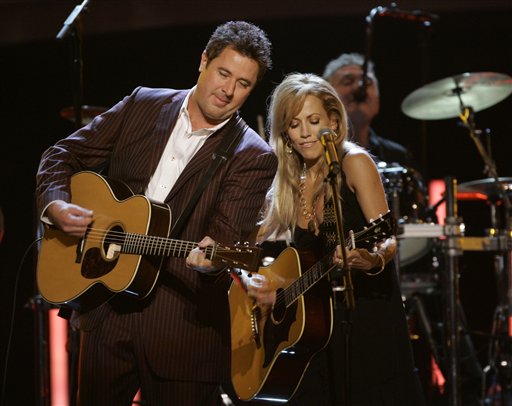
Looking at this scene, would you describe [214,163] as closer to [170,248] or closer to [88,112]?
[170,248]

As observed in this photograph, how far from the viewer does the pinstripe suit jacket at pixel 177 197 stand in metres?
3.23

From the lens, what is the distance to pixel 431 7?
7.48m

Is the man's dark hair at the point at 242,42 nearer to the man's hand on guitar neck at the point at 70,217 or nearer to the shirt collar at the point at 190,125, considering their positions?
the shirt collar at the point at 190,125

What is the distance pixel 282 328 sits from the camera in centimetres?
369

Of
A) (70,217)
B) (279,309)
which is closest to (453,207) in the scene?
(279,309)

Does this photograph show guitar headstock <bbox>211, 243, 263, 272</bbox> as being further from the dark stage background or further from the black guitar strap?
the dark stage background

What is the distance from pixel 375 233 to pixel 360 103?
12.4 ft

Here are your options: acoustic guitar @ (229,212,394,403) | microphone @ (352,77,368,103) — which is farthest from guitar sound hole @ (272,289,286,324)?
microphone @ (352,77,368,103)

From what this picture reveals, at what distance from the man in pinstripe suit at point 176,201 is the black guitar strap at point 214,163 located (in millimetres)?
26

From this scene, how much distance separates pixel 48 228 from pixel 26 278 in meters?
4.48

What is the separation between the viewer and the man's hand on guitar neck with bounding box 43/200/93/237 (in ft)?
10.6

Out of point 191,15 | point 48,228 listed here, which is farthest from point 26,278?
point 48,228

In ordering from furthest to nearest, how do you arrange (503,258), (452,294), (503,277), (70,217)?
(503,277) < (503,258) < (452,294) < (70,217)

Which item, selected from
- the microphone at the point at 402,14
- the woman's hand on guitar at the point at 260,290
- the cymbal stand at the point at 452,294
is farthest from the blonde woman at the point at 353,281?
the microphone at the point at 402,14
